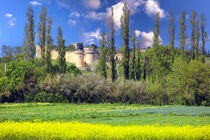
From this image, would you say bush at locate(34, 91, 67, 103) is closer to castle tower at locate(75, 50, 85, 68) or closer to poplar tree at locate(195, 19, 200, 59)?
poplar tree at locate(195, 19, 200, 59)

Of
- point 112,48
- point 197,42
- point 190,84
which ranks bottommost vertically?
point 190,84

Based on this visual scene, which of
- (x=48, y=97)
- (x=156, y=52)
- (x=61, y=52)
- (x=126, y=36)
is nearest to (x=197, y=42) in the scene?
(x=156, y=52)

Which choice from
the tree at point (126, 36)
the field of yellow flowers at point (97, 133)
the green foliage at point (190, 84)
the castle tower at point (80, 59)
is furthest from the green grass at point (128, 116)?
the castle tower at point (80, 59)

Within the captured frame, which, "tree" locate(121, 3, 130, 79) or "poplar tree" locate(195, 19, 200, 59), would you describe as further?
"poplar tree" locate(195, 19, 200, 59)

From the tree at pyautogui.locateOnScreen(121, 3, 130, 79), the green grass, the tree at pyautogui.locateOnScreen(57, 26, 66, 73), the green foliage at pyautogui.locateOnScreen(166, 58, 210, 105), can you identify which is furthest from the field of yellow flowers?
the tree at pyautogui.locateOnScreen(57, 26, 66, 73)

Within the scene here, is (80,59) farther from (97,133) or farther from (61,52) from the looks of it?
(97,133)

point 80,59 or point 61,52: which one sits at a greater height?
point 80,59

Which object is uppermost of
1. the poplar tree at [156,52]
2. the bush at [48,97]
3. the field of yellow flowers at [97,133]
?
the poplar tree at [156,52]

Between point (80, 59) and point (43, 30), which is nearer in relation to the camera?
point (43, 30)

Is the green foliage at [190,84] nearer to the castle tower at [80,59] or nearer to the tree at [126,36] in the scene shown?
the tree at [126,36]

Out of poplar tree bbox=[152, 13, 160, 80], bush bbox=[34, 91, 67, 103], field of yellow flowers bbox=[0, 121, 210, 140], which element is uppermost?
poplar tree bbox=[152, 13, 160, 80]

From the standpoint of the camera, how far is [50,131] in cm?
975

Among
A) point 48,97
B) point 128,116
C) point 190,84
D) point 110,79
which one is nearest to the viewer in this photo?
point 128,116

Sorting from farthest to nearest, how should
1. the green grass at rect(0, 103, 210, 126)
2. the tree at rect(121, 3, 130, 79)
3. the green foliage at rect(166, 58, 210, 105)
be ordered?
the tree at rect(121, 3, 130, 79), the green foliage at rect(166, 58, 210, 105), the green grass at rect(0, 103, 210, 126)
